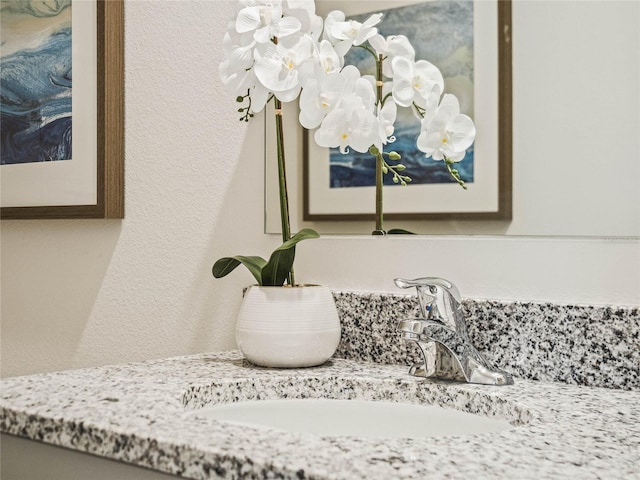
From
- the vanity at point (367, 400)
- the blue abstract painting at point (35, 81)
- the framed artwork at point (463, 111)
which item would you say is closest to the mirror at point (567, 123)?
the framed artwork at point (463, 111)

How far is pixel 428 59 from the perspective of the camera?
108 centimetres

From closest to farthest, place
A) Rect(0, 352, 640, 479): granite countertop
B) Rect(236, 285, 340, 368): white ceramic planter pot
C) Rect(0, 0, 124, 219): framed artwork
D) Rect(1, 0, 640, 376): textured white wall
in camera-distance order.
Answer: Rect(0, 352, 640, 479): granite countertop < Rect(236, 285, 340, 368): white ceramic planter pot < Rect(1, 0, 640, 376): textured white wall < Rect(0, 0, 124, 219): framed artwork

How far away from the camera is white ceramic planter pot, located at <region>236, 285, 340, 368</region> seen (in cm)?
103

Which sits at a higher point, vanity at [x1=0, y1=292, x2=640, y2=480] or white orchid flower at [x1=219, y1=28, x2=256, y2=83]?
white orchid flower at [x1=219, y1=28, x2=256, y2=83]

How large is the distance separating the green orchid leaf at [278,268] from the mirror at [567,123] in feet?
0.70

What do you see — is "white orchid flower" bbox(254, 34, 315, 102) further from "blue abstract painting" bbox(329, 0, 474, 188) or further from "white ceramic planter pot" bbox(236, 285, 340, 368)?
"white ceramic planter pot" bbox(236, 285, 340, 368)

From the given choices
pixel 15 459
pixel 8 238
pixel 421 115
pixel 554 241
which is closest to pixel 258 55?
pixel 421 115

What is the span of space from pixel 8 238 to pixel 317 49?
3.00 feet

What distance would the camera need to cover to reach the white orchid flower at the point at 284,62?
105 cm

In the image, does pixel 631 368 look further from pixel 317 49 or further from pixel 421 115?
pixel 317 49

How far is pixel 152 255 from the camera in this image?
4.61 feet

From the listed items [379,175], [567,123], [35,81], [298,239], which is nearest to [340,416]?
[298,239]

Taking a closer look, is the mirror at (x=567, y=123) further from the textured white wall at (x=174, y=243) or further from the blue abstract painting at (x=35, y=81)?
the blue abstract painting at (x=35, y=81)

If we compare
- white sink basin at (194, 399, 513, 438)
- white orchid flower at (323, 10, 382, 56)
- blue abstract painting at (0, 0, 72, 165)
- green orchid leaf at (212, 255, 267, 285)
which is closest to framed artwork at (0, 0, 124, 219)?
blue abstract painting at (0, 0, 72, 165)
